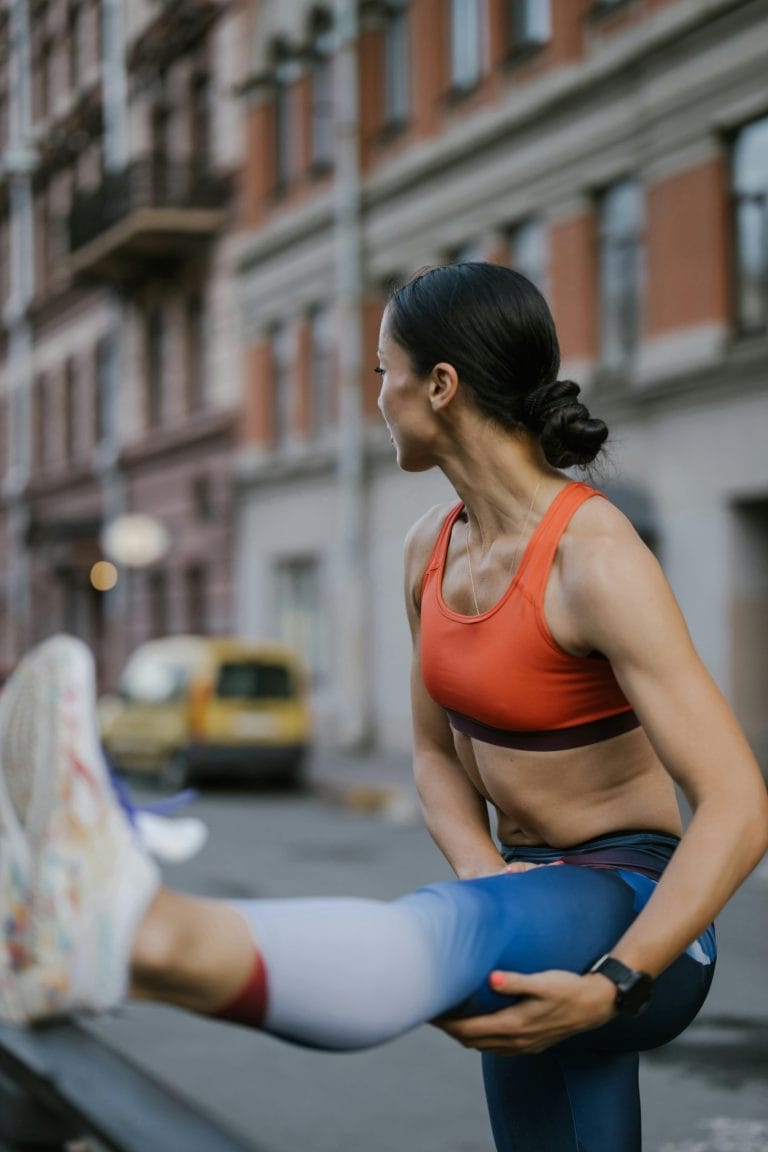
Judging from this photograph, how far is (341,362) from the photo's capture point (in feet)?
66.2

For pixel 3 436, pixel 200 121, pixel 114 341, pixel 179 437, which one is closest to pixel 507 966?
pixel 179 437

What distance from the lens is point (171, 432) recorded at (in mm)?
26141

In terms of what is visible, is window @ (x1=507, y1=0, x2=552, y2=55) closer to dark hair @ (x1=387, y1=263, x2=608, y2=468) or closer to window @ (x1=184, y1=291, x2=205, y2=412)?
window @ (x1=184, y1=291, x2=205, y2=412)

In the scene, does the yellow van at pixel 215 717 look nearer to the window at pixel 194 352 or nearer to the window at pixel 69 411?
the window at pixel 194 352

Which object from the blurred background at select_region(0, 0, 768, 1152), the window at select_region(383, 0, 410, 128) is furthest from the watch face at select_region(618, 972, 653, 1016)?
the window at select_region(383, 0, 410, 128)

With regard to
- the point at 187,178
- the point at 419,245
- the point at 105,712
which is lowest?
the point at 105,712

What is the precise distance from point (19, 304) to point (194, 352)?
1108cm

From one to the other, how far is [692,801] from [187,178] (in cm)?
2415

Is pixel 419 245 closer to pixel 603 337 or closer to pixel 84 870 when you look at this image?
pixel 603 337

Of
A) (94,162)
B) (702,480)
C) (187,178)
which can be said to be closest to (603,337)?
(702,480)

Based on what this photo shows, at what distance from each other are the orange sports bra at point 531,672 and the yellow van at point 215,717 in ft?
46.7

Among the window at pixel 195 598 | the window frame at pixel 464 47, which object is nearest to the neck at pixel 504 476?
the window frame at pixel 464 47

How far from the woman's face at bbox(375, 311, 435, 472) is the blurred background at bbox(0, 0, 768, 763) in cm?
1159

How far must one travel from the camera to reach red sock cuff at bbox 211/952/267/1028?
5.65 feet
